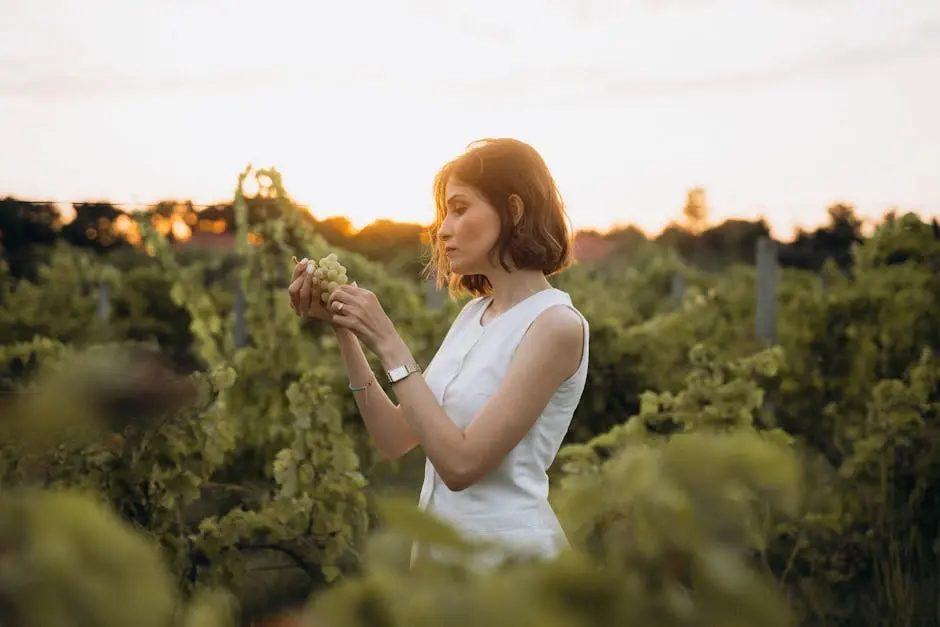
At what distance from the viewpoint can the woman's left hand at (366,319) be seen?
2.26 m

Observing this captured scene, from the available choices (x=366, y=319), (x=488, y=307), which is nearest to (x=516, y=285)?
(x=488, y=307)

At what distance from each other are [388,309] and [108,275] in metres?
8.74

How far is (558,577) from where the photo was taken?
2.35ft

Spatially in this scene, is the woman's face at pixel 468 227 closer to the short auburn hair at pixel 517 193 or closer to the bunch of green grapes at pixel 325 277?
the short auburn hair at pixel 517 193

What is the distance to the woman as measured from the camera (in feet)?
7.06

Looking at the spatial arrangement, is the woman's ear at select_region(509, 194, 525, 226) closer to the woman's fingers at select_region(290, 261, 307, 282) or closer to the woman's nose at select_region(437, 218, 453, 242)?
the woman's nose at select_region(437, 218, 453, 242)

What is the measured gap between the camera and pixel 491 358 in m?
2.35

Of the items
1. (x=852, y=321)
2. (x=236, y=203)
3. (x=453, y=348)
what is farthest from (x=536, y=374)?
(x=852, y=321)

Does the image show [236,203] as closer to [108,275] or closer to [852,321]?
[852,321]

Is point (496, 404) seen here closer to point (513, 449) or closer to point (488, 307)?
point (513, 449)

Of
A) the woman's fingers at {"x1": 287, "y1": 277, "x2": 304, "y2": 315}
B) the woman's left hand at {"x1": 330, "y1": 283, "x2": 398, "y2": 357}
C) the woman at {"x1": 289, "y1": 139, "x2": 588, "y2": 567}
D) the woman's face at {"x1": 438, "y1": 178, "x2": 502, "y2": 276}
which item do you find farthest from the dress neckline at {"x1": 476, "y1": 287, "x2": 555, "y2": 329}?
the woman's fingers at {"x1": 287, "y1": 277, "x2": 304, "y2": 315}

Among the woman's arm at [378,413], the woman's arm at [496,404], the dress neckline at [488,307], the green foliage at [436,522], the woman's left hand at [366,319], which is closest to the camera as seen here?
the green foliage at [436,522]

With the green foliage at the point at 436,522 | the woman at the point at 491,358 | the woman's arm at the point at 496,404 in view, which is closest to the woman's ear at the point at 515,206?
the woman at the point at 491,358

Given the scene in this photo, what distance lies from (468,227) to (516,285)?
161 mm
